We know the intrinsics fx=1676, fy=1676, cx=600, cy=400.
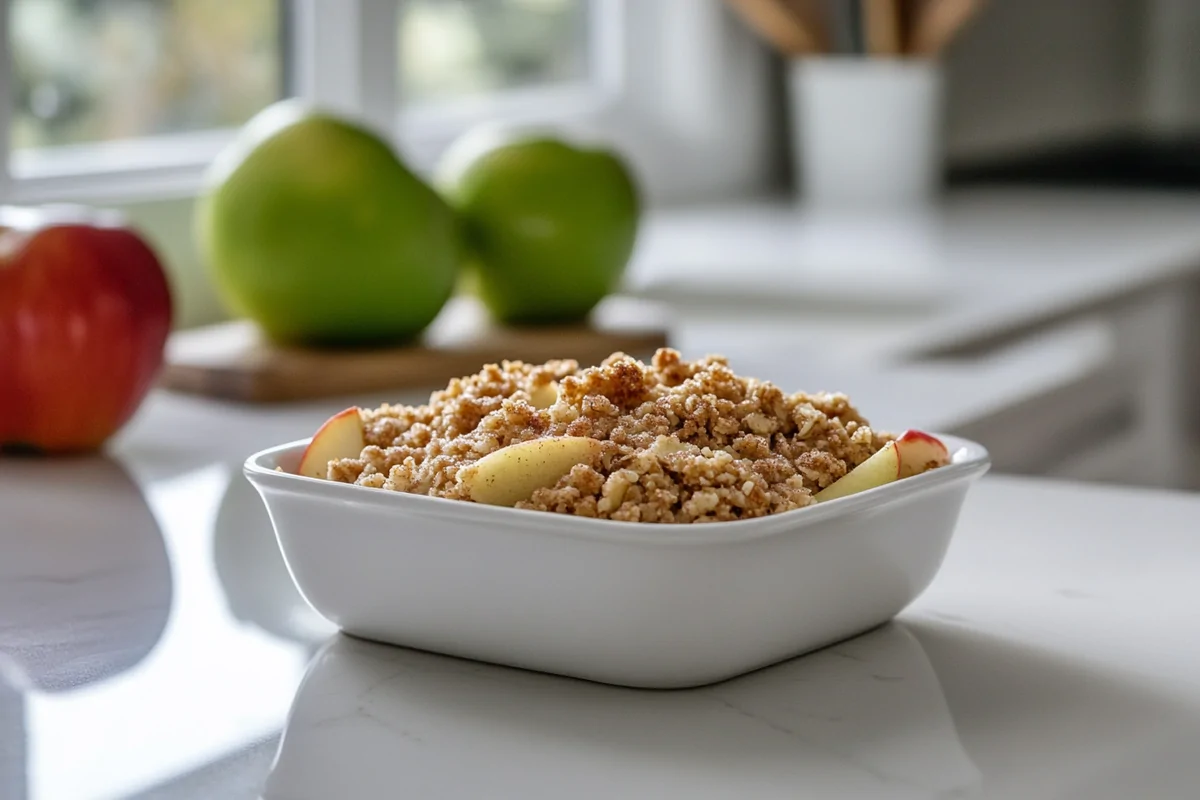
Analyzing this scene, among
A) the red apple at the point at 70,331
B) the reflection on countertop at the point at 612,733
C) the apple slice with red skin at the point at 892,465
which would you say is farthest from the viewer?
the red apple at the point at 70,331

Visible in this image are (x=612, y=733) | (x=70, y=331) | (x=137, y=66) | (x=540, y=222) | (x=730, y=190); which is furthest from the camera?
(x=730, y=190)

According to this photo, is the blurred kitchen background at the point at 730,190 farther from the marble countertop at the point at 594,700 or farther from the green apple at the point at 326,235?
the marble countertop at the point at 594,700

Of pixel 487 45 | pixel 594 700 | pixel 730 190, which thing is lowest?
pixel 730 190

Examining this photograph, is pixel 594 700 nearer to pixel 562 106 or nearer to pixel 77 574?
pixel 77 574

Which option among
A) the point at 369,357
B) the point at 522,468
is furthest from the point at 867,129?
the point at 522,468

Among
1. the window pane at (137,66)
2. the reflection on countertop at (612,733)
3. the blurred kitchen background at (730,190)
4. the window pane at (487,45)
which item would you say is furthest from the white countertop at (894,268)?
the reflection on countertop at (612,733)

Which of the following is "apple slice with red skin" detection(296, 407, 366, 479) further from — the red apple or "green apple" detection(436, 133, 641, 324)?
"green apple" detection(436, 133, 641, 324)

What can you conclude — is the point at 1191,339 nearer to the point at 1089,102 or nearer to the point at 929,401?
the point at 929,401

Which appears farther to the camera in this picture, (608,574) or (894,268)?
(894,268)
